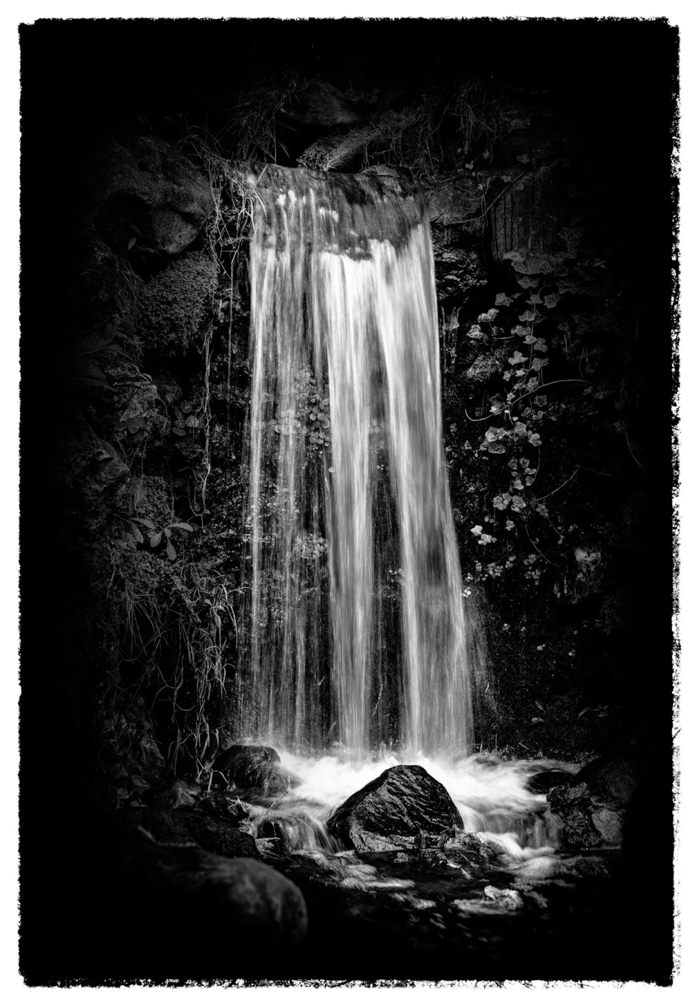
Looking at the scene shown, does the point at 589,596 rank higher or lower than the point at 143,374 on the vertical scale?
lower

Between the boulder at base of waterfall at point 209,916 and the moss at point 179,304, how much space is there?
8.91 ft

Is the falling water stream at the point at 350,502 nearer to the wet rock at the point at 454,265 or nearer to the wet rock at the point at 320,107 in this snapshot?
the wet rock at the point at 454,265

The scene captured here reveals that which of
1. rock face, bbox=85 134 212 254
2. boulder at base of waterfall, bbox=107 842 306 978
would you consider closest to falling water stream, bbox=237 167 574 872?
rock face, bbox=85 134 212 254

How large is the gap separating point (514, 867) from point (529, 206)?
11.2 ft

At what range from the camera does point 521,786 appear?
4535mm

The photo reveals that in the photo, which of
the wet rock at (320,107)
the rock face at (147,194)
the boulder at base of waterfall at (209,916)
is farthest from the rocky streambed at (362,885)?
the wet rock at (320,107)

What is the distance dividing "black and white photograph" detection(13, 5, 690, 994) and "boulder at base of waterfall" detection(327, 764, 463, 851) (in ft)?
0.05

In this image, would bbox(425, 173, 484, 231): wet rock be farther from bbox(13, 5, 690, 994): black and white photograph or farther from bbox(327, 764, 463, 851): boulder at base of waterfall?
bbox(327, 764, 463, 851): boulder at base of waterfall

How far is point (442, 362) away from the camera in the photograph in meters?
5.15

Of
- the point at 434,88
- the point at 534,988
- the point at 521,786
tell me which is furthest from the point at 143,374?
the point at 534,988

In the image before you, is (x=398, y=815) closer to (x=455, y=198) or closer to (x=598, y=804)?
(x=598, y=804)

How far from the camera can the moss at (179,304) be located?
453 cm

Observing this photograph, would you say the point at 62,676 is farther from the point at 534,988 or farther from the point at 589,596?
the point at 589,596

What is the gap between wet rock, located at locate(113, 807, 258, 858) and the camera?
3.51 metres
